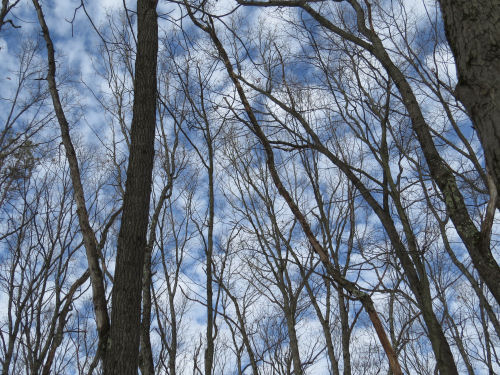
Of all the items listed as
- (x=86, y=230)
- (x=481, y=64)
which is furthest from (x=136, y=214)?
(x=481, y=64)

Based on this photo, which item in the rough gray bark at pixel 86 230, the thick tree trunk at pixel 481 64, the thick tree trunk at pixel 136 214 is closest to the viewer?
the thick tree trunk at pixel 481 64

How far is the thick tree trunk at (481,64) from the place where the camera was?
113 cm

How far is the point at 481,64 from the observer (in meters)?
1.19

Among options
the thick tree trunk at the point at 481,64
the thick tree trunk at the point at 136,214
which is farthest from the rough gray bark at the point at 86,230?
the thick tree trunk at the point at 481,64

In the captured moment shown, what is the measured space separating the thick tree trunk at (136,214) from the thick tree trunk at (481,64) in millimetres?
1711

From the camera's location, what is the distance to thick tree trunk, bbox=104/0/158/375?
195cm

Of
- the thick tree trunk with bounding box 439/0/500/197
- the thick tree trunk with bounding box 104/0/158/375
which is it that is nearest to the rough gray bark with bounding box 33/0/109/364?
the thick tree trunk with bounding box 104/0/158/375

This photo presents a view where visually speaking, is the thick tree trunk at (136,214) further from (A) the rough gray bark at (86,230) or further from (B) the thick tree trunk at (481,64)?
(B) the thick tree trunk at (481,64)

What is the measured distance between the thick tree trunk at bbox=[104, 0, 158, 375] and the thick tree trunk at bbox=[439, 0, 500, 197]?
1.71 meters

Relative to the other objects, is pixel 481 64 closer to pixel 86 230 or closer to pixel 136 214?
pixel 136 214

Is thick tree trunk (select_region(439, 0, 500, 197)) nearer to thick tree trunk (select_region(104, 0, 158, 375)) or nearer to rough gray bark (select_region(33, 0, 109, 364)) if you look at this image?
thick tree trunk (select_region(104, 0, 158, 375))

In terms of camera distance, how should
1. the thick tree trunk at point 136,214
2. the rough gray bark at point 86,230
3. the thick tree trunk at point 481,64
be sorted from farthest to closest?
the rough gray bark at point 86,230 < the thick tree trunk at point 136,214 < the thick tree trunk at point 481,64

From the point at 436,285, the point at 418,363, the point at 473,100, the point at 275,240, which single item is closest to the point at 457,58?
the point at 473,100

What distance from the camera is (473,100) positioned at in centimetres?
119
